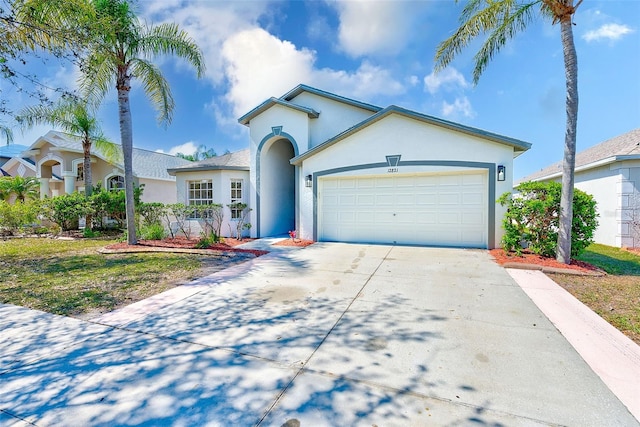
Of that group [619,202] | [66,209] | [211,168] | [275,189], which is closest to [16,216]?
[66,209]

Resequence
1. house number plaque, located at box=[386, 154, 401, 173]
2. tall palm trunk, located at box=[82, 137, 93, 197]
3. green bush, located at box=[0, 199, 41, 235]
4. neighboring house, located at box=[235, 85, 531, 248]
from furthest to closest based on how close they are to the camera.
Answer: tall palm trunk, located at box=[82, 137, 93, 197] < green bush, located at box=[0, 199, 41, 235] < house number plaque, located at box=[386, 154, 401, 173] < neighboring house, located at box=[235, 85, 531, 248]

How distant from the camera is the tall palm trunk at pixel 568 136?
6918 millimetres

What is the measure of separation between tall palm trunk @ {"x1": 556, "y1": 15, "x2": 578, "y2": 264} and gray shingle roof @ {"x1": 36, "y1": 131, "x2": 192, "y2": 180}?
1991cm

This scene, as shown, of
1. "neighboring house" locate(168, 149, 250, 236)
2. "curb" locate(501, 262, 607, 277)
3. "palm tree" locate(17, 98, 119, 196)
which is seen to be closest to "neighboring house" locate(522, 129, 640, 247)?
"curb" locate(501, 262, 607, 277)

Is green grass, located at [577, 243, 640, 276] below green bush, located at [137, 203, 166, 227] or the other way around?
below

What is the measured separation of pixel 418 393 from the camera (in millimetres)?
2545

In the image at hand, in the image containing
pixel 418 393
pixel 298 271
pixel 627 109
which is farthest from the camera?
pixel 627 109

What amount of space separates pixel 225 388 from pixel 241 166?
38.7ft

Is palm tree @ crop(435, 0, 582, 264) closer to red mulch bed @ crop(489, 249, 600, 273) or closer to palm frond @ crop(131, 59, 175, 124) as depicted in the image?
red mulch bed @ crop(489, 249, 600, 273)

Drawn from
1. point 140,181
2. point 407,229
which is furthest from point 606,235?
point 140,181

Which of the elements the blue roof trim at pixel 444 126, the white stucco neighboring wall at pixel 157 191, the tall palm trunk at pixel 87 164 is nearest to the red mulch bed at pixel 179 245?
the blue roof trim at pixel 444 126

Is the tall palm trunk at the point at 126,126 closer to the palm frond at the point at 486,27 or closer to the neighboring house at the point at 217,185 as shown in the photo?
the neighboring house at the point at 217,185

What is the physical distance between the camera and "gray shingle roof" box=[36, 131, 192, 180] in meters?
17.8

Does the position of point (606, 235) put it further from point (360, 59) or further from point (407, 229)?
point (360, 59)
